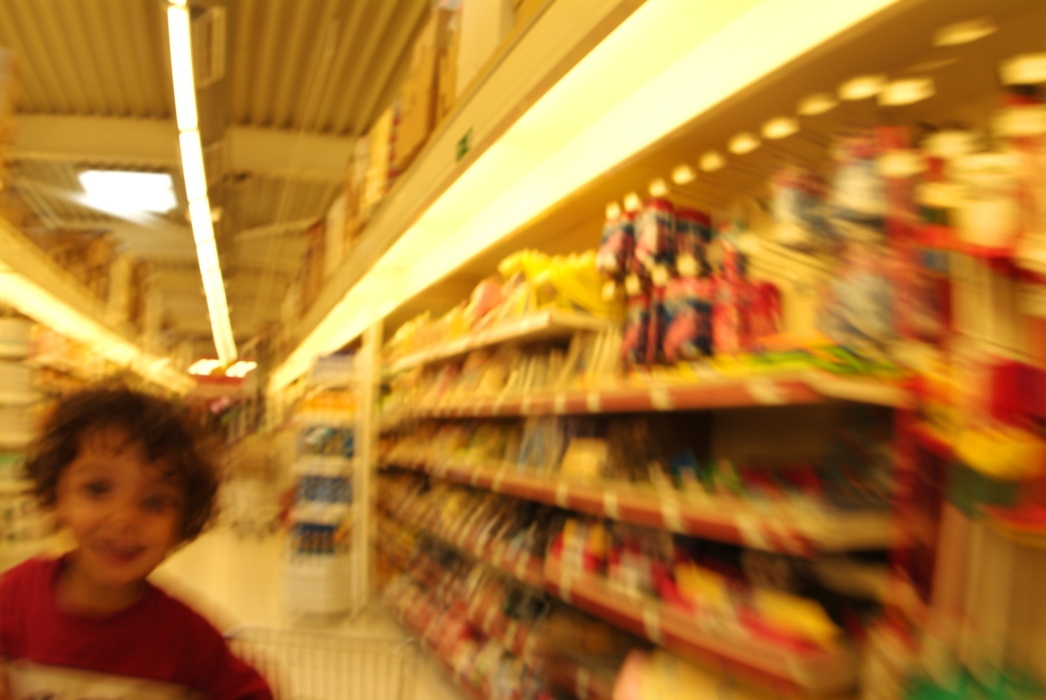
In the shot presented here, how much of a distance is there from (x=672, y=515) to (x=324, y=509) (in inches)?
151

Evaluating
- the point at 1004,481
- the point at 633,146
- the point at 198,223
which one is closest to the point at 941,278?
the point at 1004,481

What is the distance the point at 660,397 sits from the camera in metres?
1.77

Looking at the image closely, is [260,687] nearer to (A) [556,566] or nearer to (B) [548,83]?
(A) [556,566]

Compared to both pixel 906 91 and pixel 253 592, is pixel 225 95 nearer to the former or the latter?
pixel 253 592

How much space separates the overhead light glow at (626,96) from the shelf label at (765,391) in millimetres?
699

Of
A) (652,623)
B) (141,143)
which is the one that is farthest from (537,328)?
(141,143)

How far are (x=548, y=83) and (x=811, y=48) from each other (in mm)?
855

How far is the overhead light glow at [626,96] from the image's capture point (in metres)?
1.65

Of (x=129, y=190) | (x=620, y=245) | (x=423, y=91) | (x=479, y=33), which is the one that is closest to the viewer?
(x=620, y=245)

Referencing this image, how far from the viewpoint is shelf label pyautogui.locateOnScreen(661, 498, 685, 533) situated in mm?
1623

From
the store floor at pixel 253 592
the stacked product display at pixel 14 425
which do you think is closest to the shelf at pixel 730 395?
the store floor at pixel 253 592

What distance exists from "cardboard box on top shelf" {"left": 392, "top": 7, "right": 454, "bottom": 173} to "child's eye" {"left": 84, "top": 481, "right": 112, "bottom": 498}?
8.20 ft

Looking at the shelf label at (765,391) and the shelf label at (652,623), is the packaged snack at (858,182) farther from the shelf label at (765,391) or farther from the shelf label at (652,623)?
the shelf label at (652,623)

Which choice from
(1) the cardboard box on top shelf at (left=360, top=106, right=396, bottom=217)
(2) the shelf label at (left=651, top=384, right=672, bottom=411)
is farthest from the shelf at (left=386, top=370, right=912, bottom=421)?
(1) the cardboard box on top shelf at (left=360, top=106, right=396, bottom=217)
